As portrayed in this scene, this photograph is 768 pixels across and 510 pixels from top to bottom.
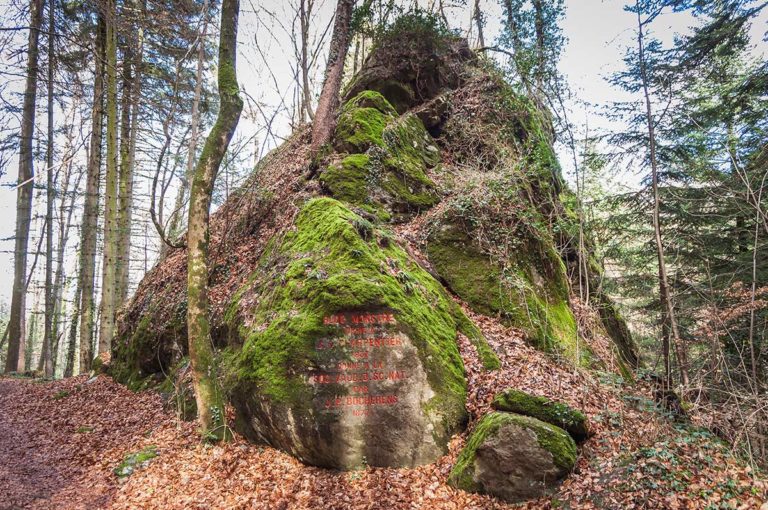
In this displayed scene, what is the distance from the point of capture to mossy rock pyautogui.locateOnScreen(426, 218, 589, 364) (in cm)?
731

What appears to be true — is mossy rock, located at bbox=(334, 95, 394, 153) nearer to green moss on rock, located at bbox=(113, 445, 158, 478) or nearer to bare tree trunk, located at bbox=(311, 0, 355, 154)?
bare tree trunk, located at bbox=(311, 0, 355, 154)

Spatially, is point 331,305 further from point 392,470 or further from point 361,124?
point 361,124

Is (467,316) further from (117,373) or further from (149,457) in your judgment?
(117,373)

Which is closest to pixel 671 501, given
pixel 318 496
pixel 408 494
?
pixel 408 494

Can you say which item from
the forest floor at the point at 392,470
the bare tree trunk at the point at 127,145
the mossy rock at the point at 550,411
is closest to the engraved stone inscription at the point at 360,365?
the forest floor at the point at 392,470

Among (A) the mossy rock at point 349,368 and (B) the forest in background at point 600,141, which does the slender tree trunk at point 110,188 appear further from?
(A) the mossy rock at point 349,368

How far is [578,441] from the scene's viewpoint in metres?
4.82

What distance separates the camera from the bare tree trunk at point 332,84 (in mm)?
10155

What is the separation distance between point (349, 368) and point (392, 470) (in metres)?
1.37

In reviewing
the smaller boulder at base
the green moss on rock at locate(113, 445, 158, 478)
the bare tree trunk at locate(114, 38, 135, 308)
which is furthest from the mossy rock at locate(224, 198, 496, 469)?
the bare tree trunk at locate(114, 38, 135, 308)

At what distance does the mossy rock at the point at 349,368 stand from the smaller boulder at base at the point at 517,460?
64 cm

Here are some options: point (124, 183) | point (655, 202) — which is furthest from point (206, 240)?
point (655, 202)

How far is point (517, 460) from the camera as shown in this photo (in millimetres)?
4383

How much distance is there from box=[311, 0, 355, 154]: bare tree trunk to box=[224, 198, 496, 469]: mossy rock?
4.85 metres
